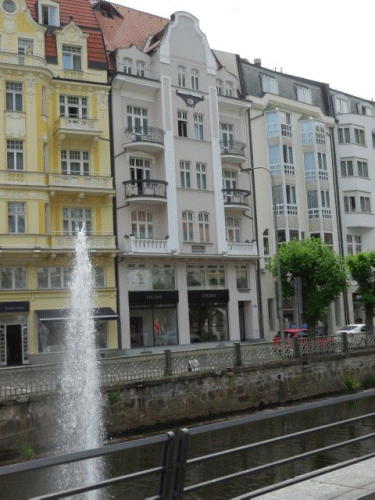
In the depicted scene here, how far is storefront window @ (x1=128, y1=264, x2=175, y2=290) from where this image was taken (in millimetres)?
34406

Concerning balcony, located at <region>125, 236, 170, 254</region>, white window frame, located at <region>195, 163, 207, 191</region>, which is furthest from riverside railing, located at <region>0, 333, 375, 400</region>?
white window frame, located at <region>195, 163, 207, 191</region>

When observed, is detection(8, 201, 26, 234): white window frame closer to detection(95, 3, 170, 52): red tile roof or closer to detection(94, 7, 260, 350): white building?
detection(94, 7, 260, 350): white building

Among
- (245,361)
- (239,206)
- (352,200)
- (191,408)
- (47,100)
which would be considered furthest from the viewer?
(352,200)

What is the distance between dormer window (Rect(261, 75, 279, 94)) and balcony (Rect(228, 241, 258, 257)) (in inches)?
455

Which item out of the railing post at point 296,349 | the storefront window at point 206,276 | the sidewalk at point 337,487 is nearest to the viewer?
the sidewalk at point 337,487

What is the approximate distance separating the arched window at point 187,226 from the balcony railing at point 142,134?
4.27 meters

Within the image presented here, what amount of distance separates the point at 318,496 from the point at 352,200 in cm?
4175

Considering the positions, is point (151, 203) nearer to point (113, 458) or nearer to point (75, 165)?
point (75, 165)

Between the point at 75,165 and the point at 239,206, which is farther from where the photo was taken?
the point at 239,206

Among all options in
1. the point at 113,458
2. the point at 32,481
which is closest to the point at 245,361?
the point at 113,458

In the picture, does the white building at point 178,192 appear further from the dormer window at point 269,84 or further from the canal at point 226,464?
the canal at point 226,464

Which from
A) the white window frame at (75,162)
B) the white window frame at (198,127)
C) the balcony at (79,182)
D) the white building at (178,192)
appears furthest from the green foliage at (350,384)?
the white window frame at (198,127)

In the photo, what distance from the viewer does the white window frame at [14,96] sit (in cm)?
3192

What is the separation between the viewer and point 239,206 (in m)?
38.1
